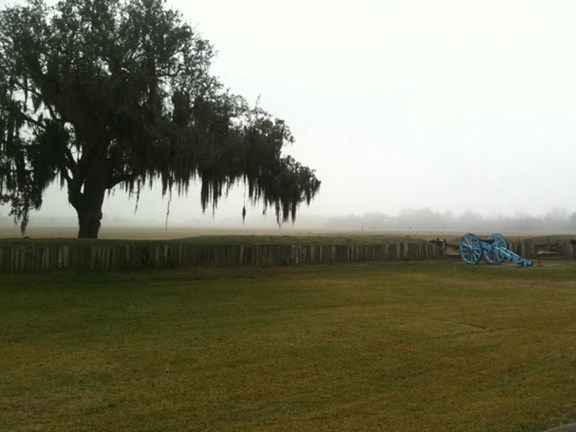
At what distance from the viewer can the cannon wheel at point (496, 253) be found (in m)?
21.2

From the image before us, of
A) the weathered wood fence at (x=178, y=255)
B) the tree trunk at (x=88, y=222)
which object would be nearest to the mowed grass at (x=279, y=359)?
the weathered wood fence at (x=178, y=255)

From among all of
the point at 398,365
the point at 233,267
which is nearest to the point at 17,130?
the point at 233,267

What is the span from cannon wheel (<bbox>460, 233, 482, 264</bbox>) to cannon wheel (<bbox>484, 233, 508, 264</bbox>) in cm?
54

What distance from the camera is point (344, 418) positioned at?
4.23m

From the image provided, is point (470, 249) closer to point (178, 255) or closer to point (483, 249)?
point (483, 249)

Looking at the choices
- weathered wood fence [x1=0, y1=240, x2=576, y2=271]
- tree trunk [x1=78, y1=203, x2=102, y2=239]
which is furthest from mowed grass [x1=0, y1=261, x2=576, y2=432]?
tree trunk [x1=78, y1=203, x2=102, y2=239]

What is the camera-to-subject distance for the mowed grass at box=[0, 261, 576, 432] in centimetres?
428

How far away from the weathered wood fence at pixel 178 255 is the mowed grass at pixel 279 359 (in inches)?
27.9

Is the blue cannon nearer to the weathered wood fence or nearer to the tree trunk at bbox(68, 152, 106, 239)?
the weathered wood fence

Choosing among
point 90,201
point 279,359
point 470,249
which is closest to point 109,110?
point 90,201

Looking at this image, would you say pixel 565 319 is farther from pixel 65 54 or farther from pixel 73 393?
pixel 65 54

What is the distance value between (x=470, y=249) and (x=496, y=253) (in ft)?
3.40

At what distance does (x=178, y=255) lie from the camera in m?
15.5

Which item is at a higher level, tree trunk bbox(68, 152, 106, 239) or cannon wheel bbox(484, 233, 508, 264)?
tree trunk bbox(68, 152, 106, 239)
